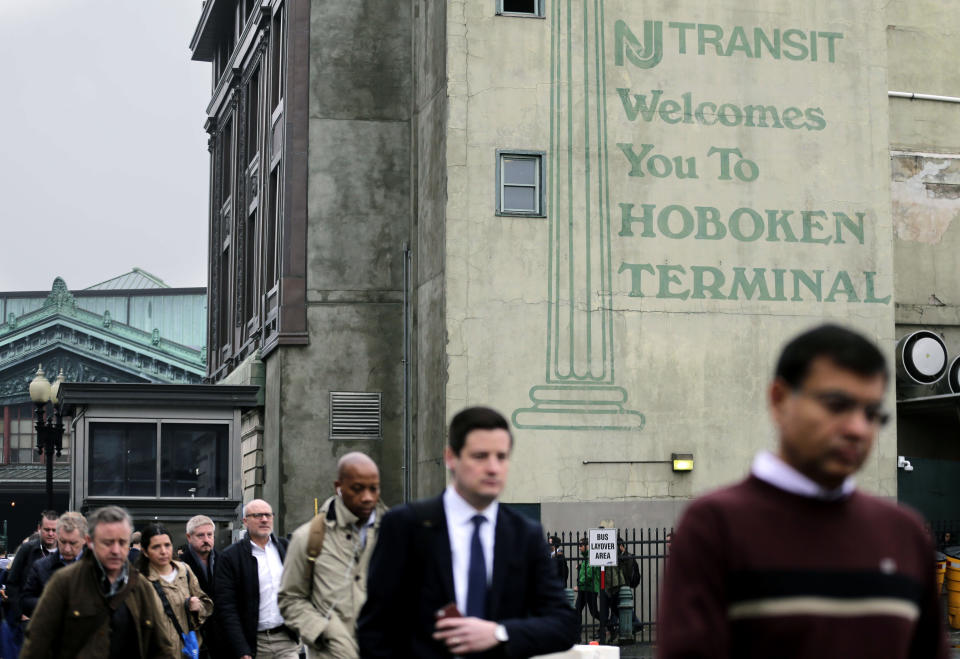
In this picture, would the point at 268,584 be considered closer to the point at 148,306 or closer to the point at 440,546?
the point at 440,546

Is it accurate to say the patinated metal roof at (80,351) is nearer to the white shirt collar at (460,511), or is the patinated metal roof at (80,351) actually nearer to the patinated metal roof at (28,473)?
the patinated metal roof at (28,473)

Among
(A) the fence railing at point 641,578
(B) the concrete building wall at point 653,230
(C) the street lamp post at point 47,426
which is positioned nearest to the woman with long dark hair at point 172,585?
(A) the fence railing at point 641,578

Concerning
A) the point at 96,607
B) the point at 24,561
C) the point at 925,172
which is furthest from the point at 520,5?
Result: the point at 96,607

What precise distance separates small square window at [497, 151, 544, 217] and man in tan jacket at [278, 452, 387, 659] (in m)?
22.1

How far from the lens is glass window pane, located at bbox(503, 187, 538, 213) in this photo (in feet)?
102

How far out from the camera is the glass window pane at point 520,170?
3127 cm

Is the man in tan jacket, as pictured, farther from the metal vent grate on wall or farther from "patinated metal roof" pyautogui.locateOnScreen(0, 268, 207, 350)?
"patinated metal roof" pyautogui.locateOnScreen(0, 268, 207, 350)

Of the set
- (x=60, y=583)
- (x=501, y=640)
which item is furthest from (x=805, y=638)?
(x=60, y=583)

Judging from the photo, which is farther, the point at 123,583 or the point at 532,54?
the point at 532,54

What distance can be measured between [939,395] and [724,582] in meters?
32.1

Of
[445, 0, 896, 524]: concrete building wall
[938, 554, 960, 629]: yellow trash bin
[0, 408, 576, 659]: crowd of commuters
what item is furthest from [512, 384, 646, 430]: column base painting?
[0, 408, 576, 659]: crowd of commuters

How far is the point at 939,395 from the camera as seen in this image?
34469 millimetres

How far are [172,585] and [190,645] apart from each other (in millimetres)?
491

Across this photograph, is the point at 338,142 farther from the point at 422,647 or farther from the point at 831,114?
the point at 422,647
